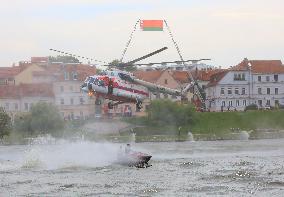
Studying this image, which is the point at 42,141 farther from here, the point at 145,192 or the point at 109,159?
the point at 145,192

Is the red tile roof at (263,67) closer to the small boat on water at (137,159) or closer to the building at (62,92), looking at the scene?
the building at (62,92)


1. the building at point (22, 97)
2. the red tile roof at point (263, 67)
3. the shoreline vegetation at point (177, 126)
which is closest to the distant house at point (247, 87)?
the red tile roof at point (263, 67)

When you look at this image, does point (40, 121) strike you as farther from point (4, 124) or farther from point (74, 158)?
point (74, 158)

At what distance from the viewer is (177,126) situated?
474 ft

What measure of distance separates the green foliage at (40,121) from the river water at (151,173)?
29340 millimetres

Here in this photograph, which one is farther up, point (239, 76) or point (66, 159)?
point (239, 76)

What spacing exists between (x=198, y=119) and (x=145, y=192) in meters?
80.1

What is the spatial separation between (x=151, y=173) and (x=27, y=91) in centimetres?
8586

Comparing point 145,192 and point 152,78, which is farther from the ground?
point 152,78

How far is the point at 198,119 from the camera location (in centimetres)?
14462

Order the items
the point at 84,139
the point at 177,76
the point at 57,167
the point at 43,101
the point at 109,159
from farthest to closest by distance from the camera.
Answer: the point at 177,76 < the point at 43,101 < the point at 84,139 < the point at 109,159 < the point at 57,167

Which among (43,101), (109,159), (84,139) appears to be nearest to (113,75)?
(109,159)

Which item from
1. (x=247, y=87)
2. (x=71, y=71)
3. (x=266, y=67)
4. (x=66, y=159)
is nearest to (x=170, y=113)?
(x=71, y=71)

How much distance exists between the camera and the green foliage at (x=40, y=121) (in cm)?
14025
